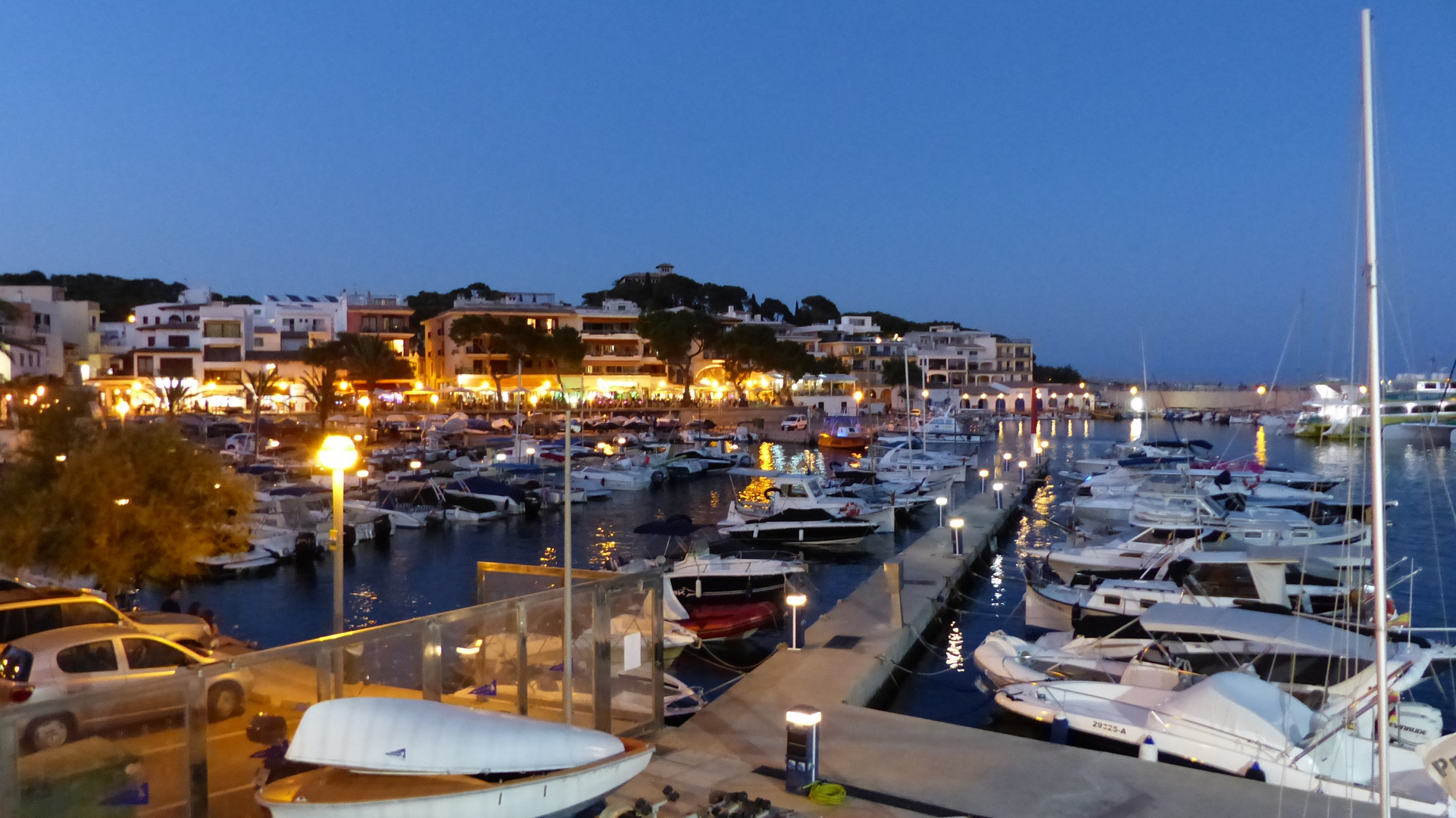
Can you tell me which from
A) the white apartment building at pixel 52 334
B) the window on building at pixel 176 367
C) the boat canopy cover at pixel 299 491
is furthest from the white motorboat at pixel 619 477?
the window on building at pixel 176 367

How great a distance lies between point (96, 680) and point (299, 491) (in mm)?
29892

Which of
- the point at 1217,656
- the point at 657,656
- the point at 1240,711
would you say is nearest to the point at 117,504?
the point at 657,656

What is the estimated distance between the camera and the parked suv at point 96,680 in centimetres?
624

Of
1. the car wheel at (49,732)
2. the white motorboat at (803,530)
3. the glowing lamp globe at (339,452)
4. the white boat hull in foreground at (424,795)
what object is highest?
the glowing lamp globe at (339,452)

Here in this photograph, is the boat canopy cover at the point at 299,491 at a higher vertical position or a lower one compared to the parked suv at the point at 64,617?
lower

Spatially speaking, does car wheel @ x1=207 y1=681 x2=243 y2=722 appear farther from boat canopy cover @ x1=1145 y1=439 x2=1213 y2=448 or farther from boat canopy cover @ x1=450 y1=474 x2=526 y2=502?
boat canopy cover @ x1=1145 y1=439 x2=1213 y2=448

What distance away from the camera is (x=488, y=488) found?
136 ft

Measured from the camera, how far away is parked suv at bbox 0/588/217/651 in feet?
43.9

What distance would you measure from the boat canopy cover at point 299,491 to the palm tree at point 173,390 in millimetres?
32077

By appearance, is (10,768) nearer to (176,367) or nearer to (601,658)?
(601,658)

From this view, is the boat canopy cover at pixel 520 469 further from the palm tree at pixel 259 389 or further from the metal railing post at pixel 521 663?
the metal railing post at pixel 521 663

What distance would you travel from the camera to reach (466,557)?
33.3 m

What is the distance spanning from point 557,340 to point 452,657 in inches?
3180

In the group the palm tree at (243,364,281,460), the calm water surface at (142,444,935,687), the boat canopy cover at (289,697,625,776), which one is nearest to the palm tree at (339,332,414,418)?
the palm tree at (243,364,281,460)
